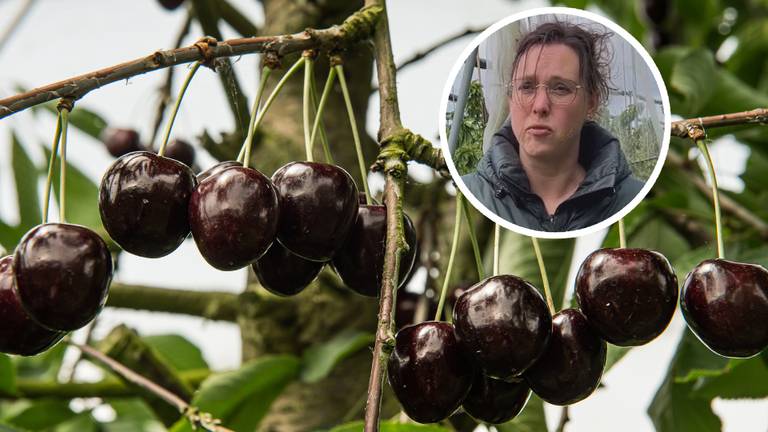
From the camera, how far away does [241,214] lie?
0.75 meters

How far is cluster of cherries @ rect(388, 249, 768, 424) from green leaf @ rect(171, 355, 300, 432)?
22.4 inches

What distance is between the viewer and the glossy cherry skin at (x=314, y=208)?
79cm

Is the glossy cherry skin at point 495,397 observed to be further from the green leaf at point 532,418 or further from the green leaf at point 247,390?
the green leaf at point 247,390

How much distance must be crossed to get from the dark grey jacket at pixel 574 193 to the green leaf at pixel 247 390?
25.8 inches

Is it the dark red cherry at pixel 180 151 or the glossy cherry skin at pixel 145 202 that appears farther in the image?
the dark red cherry at pixel 180 151

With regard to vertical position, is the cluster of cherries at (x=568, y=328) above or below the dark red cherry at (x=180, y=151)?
below

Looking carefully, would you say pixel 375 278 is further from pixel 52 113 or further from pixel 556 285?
pixel 52 113

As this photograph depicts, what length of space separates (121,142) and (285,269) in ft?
3.33

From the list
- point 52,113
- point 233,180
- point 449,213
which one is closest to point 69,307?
point 233,180

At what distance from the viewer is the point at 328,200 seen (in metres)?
0.79

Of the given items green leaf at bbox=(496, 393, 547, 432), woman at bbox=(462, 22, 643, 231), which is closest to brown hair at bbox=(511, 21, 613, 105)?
woman at bbox=(462, 22, 643, 231)

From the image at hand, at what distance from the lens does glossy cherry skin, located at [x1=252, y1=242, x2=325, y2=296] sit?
2.83 ft

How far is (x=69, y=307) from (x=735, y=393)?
2.89ft

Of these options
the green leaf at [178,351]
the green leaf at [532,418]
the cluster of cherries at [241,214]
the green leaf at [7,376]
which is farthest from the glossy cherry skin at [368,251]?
the green leaf at [178,351]
